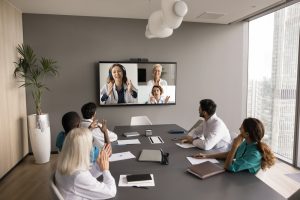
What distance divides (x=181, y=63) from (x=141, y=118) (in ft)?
5.32

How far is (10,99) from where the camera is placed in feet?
12.3

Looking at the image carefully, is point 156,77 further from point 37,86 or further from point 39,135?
point 39,135

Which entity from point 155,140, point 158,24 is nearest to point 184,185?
point 155,140

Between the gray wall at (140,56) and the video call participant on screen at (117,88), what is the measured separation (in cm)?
20

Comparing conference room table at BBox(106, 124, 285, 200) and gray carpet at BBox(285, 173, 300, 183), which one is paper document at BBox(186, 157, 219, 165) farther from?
gray carpet at BBox(285, 173, 300, 183)

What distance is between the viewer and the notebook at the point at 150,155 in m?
2.16

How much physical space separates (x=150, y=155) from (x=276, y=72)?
3.48 metres

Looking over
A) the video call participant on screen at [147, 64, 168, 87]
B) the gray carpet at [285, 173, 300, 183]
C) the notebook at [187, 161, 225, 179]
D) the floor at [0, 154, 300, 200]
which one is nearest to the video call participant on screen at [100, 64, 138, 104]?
the video call participant on screen at [147, 64, 168, 87]

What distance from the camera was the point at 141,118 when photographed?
13.7 ft

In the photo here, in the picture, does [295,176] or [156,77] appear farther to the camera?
[156,77]

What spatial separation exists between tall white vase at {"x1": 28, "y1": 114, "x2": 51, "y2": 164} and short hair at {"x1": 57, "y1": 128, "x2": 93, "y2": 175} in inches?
113

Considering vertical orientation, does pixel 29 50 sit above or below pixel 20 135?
above

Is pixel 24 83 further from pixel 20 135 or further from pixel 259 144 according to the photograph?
pixel 259 144

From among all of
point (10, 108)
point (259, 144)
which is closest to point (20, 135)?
point (10, 108)
